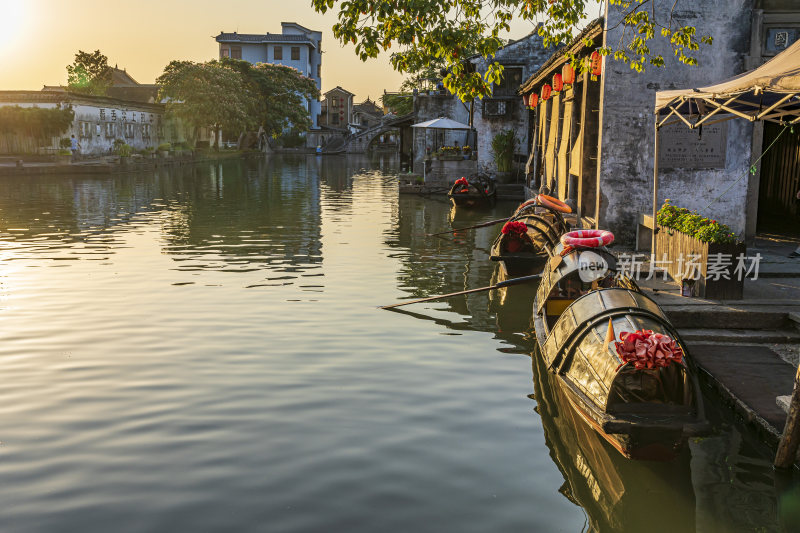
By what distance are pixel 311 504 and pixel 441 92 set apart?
113ft

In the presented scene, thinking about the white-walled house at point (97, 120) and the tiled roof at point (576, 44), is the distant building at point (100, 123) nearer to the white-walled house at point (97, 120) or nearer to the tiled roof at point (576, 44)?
the white-walled house at point (97, 120)

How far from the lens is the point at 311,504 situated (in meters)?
5.53

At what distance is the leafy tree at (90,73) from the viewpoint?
2704 inches

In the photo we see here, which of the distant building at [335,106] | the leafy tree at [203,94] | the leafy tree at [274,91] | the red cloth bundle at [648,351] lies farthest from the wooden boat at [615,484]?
the distant building at [335,106]

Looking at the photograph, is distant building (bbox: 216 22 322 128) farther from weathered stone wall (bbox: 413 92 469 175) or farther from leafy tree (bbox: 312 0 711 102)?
leafy tree (bbox: 312 0 711 102)

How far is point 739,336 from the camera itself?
8539mm

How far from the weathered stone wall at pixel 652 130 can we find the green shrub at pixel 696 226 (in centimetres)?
278

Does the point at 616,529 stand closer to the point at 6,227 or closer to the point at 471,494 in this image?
the point at 471,494

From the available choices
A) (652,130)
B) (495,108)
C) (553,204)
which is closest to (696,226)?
(652,130)

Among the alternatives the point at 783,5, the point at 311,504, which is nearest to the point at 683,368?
the point at 311,504

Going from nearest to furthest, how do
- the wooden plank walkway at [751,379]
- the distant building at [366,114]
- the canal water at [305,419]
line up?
the canal water at [305,419]
the wooden plank walkway at [751,379]
the distant building at [366,114]

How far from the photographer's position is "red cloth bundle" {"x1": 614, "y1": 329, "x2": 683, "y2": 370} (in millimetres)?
5844

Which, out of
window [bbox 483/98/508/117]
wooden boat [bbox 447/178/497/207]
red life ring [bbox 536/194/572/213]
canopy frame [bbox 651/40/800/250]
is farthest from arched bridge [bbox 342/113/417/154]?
canopy frame [bbox 651/40/800/250]

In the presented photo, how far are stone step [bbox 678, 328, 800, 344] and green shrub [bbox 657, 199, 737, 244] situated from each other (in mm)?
1104
